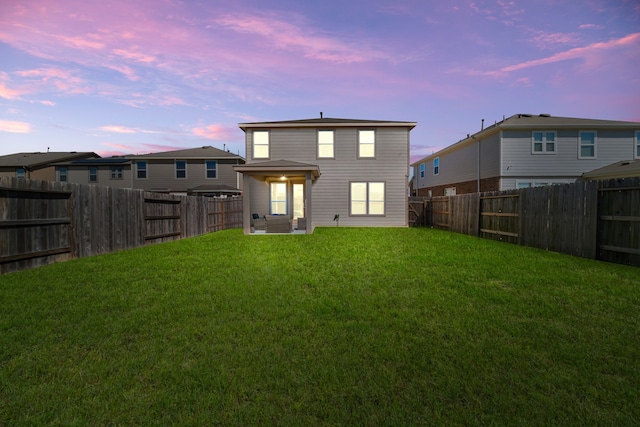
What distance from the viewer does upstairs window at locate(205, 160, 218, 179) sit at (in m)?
30.3

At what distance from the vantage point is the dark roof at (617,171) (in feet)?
57.1

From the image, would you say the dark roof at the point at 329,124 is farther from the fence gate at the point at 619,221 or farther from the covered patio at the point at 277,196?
the fence gate at the point at 619,221

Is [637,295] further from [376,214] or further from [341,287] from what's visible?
[376,214]

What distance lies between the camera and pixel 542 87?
20.5 metres

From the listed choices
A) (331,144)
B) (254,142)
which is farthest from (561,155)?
(254,142)

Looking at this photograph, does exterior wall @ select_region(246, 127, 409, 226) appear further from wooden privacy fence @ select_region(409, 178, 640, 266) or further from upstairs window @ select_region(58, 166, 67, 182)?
upstairs window @ select_region(58, 166, 67, 182)

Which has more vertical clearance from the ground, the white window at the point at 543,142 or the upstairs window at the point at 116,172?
the white window at the point at 543,142

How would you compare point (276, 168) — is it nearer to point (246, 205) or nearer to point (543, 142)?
point (246, 205)

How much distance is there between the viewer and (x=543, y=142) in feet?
68.4

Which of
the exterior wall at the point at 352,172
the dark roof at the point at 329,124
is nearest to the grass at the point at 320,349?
the exterior wall at the point at 352,172

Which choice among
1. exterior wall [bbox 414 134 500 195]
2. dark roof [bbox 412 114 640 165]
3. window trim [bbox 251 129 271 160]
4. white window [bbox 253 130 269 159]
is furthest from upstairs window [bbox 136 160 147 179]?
dark roof [bbox 412 114 640 165]

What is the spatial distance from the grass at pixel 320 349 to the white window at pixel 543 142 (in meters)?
16.9

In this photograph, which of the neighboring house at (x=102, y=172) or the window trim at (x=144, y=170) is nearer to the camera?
the window trim at (x=144, y=170)

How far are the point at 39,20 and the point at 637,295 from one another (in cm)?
1995
